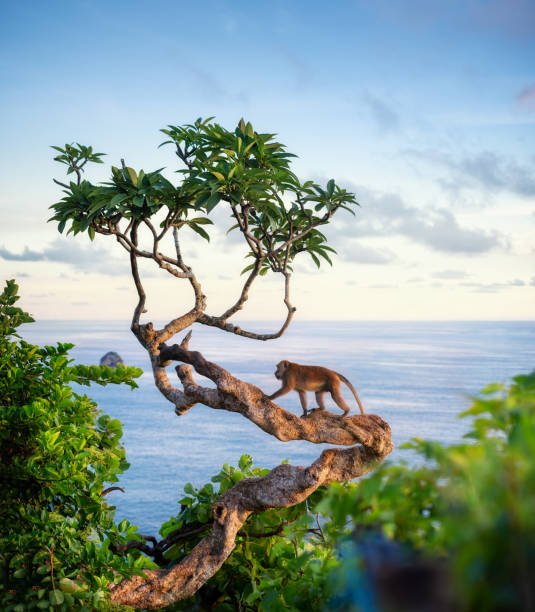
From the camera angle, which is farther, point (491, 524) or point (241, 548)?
point (241, 548)

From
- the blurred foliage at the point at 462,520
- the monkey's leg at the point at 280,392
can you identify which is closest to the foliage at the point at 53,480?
the monkey's leg at the point at 280,392

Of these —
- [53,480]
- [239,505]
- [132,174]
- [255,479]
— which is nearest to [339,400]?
[255,479]

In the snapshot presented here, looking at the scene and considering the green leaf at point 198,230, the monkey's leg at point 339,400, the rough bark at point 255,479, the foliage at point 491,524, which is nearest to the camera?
Result: the foliage at point 491,524

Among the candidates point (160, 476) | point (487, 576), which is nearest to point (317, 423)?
point (487, 576)

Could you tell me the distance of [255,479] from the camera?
3270mm

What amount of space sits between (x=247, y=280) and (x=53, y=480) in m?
1.48

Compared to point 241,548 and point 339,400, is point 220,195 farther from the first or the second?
point 241,548

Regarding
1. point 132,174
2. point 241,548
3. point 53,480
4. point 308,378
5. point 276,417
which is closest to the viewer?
point 53,480

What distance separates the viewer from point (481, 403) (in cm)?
80

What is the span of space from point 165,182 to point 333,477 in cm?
186

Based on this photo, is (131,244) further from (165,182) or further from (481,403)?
(481,403)

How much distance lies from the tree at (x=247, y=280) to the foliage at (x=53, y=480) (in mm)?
422

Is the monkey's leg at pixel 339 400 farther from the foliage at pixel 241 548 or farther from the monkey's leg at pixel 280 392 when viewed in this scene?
the foliage at pixel 241 548

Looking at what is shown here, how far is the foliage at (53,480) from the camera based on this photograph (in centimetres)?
252
